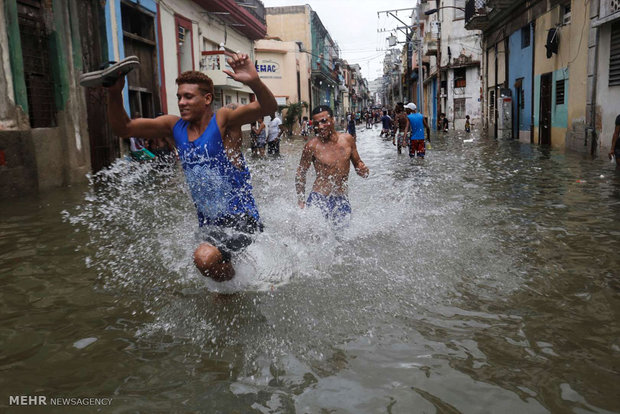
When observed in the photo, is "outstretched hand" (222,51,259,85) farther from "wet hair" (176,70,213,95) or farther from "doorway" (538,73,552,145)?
"doorway" (538,73,552,145)

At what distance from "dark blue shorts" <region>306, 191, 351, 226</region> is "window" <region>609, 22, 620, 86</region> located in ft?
34.7

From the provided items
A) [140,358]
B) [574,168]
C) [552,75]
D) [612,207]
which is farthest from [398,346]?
A: [552,75]

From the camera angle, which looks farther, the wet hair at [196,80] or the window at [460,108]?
the window at [460,108]

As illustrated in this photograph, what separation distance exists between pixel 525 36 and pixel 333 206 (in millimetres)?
19123

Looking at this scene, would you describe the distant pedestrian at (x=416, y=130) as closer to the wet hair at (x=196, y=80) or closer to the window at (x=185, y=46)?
the window at (x=185, y=46)

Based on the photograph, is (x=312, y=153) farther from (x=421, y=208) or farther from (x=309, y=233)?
(x=421, y=208)

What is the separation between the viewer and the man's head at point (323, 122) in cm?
507

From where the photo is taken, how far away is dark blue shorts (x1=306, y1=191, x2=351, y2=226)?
506 centimetres

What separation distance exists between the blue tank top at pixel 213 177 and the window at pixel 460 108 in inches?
1489

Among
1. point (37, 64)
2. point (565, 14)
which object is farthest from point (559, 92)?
point (37, 64)

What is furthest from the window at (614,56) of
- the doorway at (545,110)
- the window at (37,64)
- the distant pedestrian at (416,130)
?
the window at (37,64)

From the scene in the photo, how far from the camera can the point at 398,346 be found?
3043mm

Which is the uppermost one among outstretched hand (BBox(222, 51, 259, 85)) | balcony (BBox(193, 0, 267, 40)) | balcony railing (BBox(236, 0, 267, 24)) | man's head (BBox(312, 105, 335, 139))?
balcony railing (BBox(236, 0, 267, 24))

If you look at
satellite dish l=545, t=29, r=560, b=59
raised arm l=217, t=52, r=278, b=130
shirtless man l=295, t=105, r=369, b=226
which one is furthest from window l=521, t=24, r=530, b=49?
raised arm l=217, t=52, r=278, b=130
